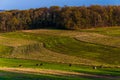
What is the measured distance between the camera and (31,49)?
6825 centimetres

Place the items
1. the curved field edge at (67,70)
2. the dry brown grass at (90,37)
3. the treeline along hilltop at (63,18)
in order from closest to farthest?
the curved field edge at (67,70)
the dry brown grass at (90,37)
the treeline along hilltop at (63,18)

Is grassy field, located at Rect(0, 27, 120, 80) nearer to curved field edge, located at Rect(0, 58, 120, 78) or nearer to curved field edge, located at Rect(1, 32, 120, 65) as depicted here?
curved field edge, located at Rect(1, 32, 120, 65)

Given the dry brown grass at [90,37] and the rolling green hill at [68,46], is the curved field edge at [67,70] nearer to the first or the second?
the rolling green hill at [68,46]

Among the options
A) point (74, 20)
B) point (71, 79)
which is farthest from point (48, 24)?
point (71, 79)

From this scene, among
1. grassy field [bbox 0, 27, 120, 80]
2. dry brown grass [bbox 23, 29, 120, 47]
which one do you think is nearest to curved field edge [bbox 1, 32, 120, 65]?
grassy field [bbox 0, 27, 120, 80]

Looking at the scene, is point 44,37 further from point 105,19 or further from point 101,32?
point 105,19

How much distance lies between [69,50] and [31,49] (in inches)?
266

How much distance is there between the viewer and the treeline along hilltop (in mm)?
103062

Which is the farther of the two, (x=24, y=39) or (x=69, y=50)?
(x=24, y=39)

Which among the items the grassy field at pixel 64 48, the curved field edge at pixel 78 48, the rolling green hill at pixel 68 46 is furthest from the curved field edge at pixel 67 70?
the curved field edge at pixel 78 48

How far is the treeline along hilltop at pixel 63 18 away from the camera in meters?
103

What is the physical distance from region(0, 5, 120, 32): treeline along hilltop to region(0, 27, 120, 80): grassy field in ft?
11.8

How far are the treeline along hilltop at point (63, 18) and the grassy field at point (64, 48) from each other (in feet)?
11.8

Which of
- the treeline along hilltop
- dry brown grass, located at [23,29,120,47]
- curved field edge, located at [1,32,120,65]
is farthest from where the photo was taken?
the treeline along hilltop
